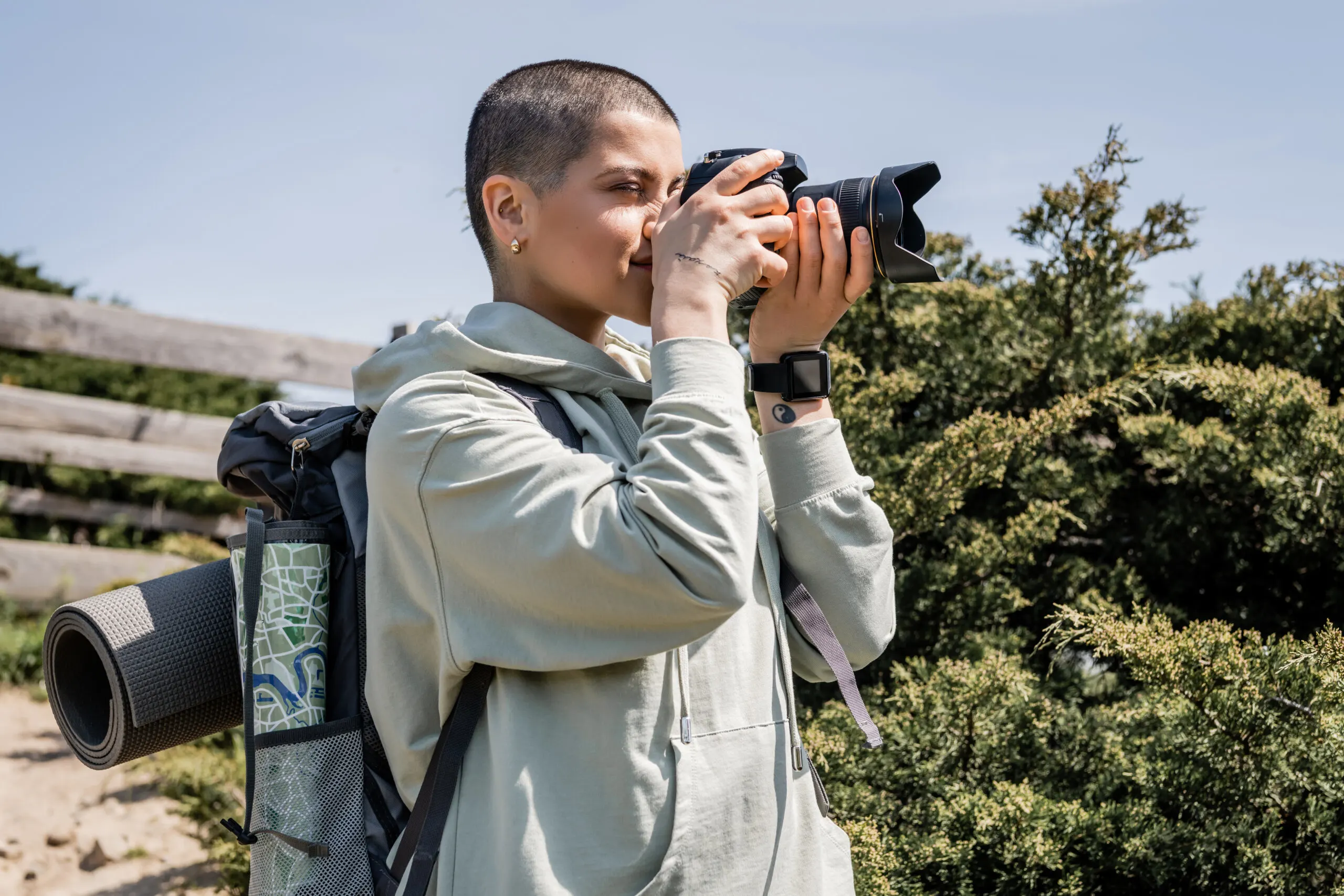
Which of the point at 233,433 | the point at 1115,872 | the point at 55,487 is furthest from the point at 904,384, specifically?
the point at 55,487

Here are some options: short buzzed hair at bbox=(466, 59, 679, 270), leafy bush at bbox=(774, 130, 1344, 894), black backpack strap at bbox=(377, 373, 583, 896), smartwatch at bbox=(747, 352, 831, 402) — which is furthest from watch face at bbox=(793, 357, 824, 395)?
leafy bush at bbox=(774, 130, 1344, 894)

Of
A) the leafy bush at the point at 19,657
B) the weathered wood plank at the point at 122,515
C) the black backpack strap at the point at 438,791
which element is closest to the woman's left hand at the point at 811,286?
the black backpack strap at the point at 438,791

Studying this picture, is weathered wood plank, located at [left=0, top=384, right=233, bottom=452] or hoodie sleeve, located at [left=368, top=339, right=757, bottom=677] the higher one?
weathered wood plank, located at [left=0, top=384, right=233, bottom=452]

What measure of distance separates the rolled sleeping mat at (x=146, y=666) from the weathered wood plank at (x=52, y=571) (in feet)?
14.5

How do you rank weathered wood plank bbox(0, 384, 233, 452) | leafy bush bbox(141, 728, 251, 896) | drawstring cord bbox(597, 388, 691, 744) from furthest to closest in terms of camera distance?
weathered wood plank bbox(0, 384, 233, 452)
leafy bush bbox(141, 728, 251, 896)
drawstring cord bbox(597, 388, 691, 744)

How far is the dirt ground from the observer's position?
374 cm

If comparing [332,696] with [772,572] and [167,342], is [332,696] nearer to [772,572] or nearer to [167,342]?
[772,572]

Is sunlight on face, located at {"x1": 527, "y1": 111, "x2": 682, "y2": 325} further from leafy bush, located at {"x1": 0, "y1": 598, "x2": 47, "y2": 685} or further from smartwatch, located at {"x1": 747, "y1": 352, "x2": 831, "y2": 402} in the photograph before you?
leafy bush, located at {"x1": 0, "y1": 598, "x2": 47, "y2": 685}

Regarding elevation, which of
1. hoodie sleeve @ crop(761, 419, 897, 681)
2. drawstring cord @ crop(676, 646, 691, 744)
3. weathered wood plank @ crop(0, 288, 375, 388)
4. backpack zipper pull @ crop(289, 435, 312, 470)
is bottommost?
drawstring cord @ crop(676, 646, 691, 744)

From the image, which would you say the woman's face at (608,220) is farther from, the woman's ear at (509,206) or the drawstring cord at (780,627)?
the drawstring cord at (780,627)

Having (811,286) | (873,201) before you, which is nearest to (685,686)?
(811,286)

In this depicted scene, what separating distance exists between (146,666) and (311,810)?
312 mm

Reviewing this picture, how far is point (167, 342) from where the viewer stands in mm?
5906

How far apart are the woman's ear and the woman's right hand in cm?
17
